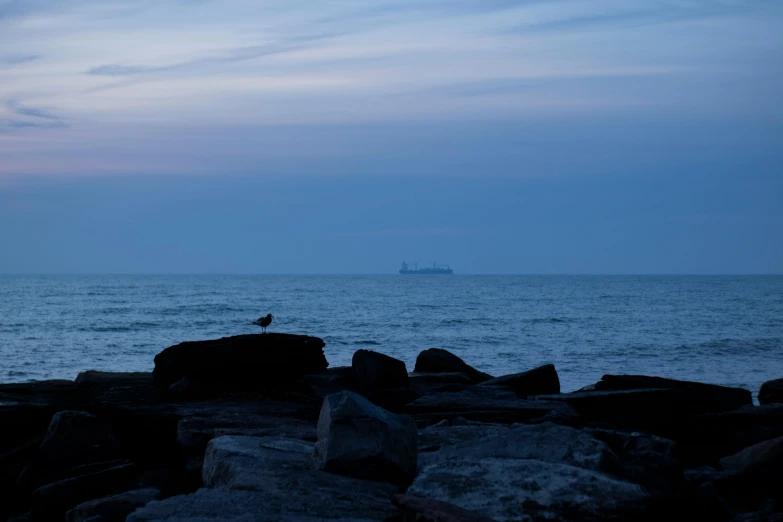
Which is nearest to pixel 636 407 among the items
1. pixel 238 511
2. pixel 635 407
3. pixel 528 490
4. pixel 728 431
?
pixel 635 407

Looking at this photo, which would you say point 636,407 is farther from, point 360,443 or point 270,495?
point 270,495

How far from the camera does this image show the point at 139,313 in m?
60.2

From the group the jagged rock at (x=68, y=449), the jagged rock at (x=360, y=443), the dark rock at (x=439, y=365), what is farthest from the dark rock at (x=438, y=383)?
the jagged rock at (x=360, y=443)

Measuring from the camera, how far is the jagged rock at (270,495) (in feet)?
19.1

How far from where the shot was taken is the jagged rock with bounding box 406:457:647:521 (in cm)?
601

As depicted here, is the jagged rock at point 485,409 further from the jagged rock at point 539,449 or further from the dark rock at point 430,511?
the dark rock at point 430,511

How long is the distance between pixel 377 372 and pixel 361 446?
7.02m

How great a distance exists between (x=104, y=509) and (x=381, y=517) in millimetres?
2542

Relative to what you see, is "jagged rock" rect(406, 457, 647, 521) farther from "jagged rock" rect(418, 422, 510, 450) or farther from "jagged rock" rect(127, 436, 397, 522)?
"jagged rock" rect(418, 422, 510, 450)

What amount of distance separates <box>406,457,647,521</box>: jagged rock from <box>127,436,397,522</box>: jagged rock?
49cm

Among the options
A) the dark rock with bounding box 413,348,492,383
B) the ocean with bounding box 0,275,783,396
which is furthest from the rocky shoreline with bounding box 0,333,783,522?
the ocean with bounding box 0,275,783,396

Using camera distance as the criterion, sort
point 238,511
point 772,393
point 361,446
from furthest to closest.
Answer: point 772,393 → point 361,446 → point 238,511

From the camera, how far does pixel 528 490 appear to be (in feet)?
20.5

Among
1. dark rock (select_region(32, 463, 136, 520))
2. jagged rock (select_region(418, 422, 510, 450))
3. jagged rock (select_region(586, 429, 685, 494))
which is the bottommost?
dark rock (select_region(32, 463, 136, 520))
